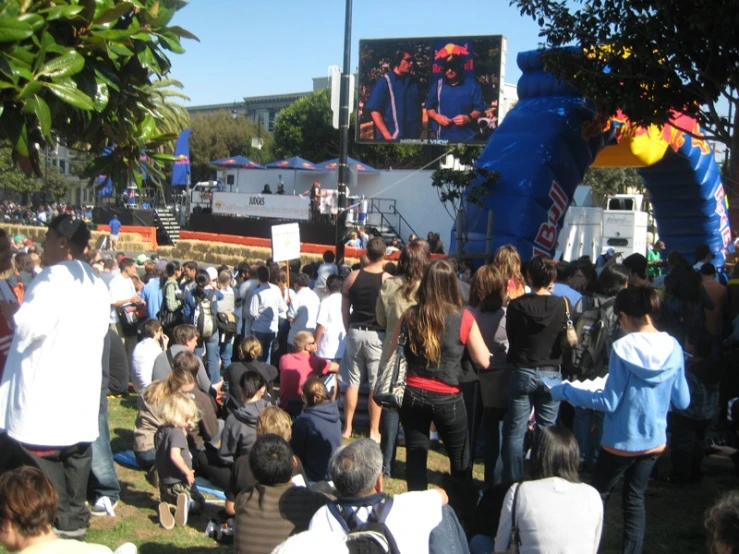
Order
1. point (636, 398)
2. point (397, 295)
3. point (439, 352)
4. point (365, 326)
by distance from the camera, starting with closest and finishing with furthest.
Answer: point (636, 398) → point (439, 352) → point (397, 295) → point (365, 326)

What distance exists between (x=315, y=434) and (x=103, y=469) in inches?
57.2

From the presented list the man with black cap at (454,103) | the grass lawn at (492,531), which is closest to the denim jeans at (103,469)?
the grass lawn at (492,531)

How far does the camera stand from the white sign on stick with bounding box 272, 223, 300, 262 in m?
11.5

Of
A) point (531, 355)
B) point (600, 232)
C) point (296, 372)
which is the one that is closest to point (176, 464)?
point (296, 372)

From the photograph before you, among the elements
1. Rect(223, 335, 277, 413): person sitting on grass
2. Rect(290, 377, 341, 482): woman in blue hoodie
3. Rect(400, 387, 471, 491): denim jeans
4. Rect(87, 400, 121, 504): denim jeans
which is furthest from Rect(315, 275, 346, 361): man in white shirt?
Rect(400, 387, 471, 491): denim jeans

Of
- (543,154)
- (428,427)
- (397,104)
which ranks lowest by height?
(428,427)

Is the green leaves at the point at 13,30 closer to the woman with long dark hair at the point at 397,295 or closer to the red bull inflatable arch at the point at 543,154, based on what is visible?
the woman with long dark hair at the point at 397,295

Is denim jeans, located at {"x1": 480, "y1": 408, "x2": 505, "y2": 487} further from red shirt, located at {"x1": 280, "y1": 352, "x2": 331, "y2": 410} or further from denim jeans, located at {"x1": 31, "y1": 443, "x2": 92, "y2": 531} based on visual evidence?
denim jeans, located at {"x1": 31, "y1": 443, "x2": 92, "y2": 531}

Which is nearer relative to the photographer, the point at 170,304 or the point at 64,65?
the point at 64,65

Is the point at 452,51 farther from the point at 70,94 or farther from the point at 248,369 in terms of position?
the point at 70,94

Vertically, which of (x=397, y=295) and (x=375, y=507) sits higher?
(x=397, y=295)

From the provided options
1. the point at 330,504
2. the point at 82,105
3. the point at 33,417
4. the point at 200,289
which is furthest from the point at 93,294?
the point at 200,289

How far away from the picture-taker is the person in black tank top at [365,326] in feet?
21.9

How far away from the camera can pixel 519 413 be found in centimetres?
→ 558
